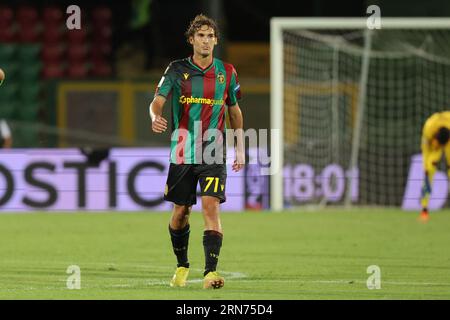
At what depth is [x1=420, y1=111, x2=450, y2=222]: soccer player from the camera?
16656mm

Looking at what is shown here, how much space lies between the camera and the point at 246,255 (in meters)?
12.4

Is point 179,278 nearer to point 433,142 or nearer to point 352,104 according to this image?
point 433,142

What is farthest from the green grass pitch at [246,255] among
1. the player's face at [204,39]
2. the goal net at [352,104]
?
the player's face at [204,39]

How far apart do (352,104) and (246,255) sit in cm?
1017

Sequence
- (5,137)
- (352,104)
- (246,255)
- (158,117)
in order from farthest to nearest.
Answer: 1. (5,137)
2. (352,104)
3. (246,255)
4. (158,117)

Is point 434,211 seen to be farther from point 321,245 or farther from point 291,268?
point 291,268

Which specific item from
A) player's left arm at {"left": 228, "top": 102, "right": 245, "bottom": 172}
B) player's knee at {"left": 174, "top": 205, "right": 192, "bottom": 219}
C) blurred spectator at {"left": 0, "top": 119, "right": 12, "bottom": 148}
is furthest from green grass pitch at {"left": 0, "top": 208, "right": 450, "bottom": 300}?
blurred spectator at {"left": 0, "top": 119, "right": 12, "bottom": 148}

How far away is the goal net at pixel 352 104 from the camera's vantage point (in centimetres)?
1975

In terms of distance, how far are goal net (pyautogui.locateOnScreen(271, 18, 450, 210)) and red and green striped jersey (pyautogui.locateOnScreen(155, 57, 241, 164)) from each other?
965 cm

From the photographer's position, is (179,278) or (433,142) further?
(433,142)

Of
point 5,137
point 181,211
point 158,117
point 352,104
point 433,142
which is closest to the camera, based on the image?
point 158,117

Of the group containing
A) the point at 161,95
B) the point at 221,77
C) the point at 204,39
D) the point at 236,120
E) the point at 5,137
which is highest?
the point at 204,39

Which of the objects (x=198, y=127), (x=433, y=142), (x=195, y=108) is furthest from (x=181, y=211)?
(x=433, y=142)
